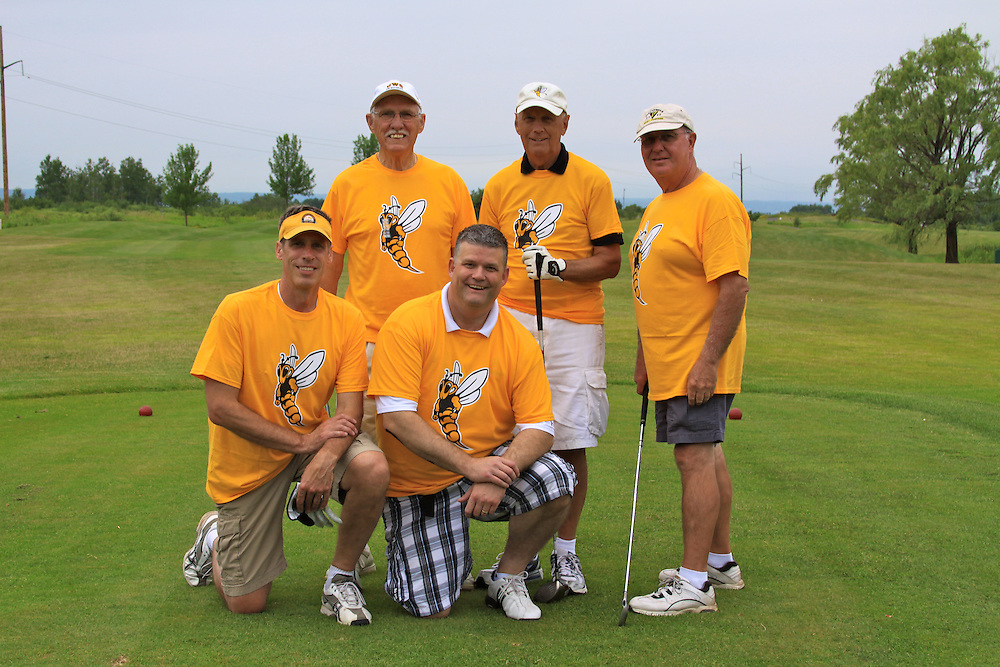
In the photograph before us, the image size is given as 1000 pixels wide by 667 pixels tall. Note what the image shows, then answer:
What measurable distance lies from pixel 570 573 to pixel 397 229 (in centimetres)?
175

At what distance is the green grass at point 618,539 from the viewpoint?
2.96m

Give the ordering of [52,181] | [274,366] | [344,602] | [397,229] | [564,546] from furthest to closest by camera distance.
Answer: [52,181] → [397,229] → [564,546] → [274,366] → [344,602]

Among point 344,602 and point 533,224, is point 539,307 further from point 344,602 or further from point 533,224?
point 344,602

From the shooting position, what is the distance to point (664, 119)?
3635mm

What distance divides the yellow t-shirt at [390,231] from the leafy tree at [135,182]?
261 ft

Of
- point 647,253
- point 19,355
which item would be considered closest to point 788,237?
point 19,355

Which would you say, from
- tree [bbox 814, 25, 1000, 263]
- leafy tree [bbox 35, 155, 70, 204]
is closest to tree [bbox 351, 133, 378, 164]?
tree [bbox 814, 25, 1000, 263]

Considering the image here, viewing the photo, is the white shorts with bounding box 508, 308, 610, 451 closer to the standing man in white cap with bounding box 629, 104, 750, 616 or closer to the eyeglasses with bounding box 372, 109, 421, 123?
the standing man in white cap with bounding box 629, 104, 750, 616

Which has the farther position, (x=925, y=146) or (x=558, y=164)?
(x=925, y=146)

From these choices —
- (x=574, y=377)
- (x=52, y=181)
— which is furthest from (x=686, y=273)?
(x=52, y=181)

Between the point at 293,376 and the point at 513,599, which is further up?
the point at 293,376

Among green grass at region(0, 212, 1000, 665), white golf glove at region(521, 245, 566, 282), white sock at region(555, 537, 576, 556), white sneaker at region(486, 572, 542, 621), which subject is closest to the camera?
green grass at region(0, 212, 1000, 665)

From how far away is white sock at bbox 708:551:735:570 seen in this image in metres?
3.66

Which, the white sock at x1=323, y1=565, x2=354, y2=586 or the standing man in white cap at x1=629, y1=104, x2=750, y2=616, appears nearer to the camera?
the white sock at x1=323, y1=565, x2=354, y2=586
